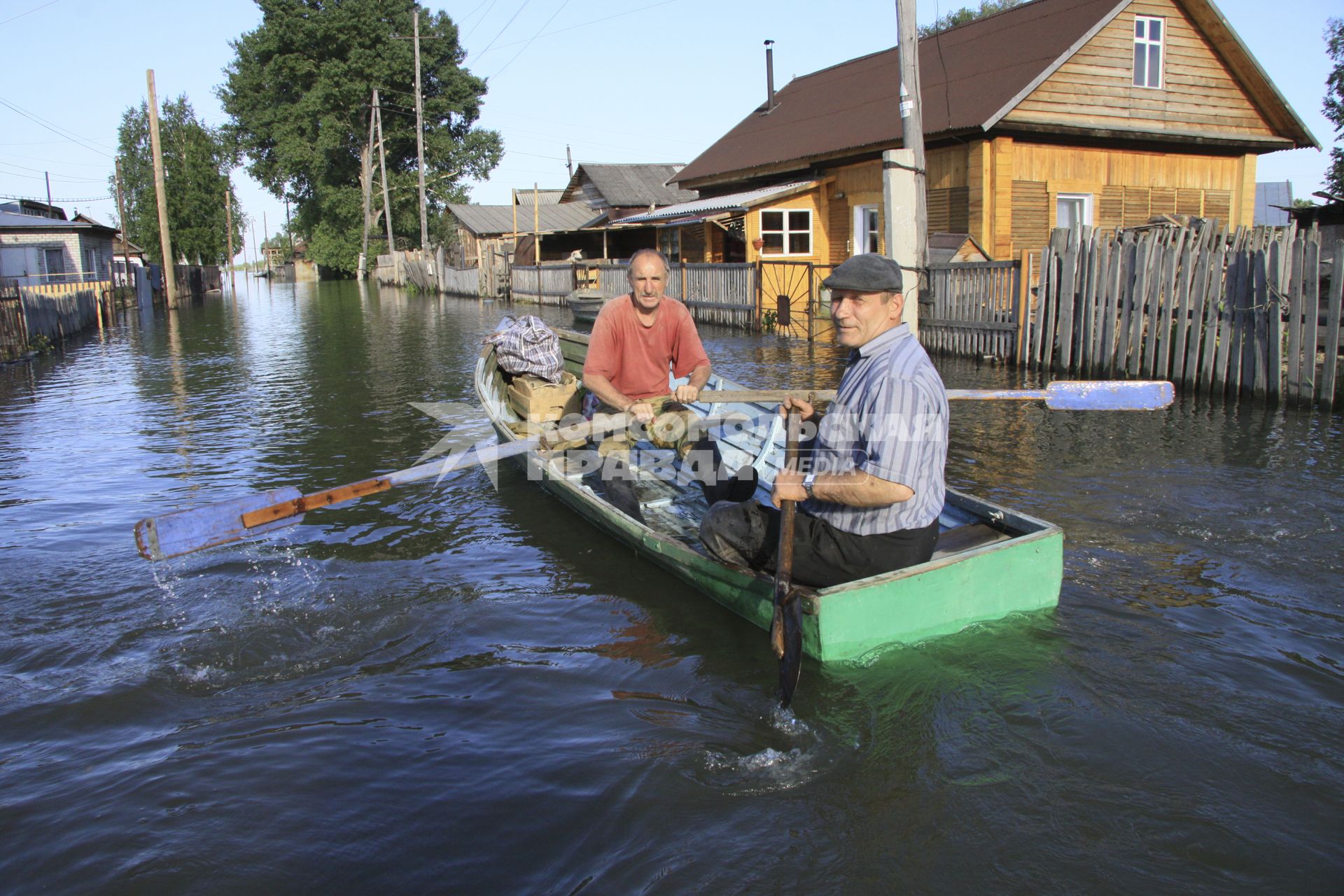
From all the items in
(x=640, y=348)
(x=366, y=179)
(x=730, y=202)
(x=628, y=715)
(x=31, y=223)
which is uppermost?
(x=366, y=179)

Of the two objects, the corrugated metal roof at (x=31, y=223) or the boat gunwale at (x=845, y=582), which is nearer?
the boat gunwale at (x=845, y=582)

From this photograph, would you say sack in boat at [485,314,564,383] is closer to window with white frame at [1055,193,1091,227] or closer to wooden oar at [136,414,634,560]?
wooden oar at [136,414,634,560]

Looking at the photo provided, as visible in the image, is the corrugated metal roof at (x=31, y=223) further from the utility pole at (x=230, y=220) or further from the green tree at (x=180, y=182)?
the utility pole at (x=230, y=220)

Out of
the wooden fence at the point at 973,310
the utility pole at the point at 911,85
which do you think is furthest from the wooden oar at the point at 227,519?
the wooden fence at the point at 973,310

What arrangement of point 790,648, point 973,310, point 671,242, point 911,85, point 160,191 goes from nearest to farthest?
point 790,648
point 911,85
point 973,310
point 671,242
point 160,191

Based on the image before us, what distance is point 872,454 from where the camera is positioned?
152 inches

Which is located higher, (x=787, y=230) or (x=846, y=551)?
(x=787, y=230)

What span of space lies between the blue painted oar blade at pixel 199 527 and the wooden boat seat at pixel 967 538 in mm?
3698

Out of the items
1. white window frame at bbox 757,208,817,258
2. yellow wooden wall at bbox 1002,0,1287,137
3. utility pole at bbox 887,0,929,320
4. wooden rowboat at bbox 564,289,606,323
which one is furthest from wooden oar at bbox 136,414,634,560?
white window frame at bbox 757,208,817,258

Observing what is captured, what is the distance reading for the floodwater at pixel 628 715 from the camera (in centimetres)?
334

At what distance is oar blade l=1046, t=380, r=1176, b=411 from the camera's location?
707 centimetres

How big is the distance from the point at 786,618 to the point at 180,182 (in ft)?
206

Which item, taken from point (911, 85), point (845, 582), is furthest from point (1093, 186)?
point (845, 582)

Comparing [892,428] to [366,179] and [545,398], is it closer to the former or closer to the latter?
[545,398]
